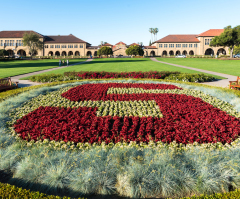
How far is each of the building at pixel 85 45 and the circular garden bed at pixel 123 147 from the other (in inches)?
3194

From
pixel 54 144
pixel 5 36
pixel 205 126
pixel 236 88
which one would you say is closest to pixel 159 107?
pixel 205 126

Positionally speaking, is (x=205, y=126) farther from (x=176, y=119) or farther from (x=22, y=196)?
(x=22, y=196)

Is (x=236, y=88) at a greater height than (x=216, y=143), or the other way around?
(x=236, y=88)

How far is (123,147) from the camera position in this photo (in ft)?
16.0

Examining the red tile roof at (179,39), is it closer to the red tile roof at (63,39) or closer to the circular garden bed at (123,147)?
the red tile roof at (63,39)

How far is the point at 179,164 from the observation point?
13.2 ft

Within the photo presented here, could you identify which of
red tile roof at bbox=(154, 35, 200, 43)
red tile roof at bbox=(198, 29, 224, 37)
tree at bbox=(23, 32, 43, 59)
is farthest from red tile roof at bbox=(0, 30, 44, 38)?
red tile roof at bbox=(198, 29, 224, 37)

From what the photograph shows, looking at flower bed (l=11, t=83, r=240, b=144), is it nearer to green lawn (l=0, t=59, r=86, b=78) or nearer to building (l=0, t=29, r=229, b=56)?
green lawn (l=0, t=59, r=86, b=78)

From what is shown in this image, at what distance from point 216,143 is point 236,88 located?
9080 mm

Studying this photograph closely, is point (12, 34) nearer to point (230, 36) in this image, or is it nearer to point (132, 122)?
point (230, 36)

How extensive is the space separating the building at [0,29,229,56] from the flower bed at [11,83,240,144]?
266ft

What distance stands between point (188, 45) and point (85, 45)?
46.5 meters

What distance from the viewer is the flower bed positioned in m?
5.59

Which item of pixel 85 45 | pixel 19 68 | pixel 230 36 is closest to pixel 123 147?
pixel 19 68
